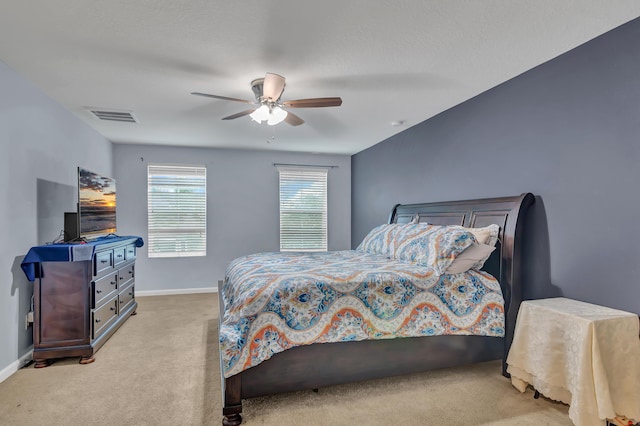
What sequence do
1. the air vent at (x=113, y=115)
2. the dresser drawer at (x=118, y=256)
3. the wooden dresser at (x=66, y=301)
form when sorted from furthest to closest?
the air vent at (x=113, y=115) → the dresser drawer at (x=118, y=256) → the wooden dresser at (x=66, y=301)

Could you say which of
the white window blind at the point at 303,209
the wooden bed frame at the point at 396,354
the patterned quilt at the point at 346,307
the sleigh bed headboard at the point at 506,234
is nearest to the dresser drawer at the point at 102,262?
the wooden bed frame at the point at 396,354

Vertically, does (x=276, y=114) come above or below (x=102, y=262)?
above

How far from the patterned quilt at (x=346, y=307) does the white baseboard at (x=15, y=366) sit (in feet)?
5.74

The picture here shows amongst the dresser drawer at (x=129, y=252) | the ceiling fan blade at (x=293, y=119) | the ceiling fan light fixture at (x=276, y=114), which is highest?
the ceiling fan blade at (x=293, y=119)

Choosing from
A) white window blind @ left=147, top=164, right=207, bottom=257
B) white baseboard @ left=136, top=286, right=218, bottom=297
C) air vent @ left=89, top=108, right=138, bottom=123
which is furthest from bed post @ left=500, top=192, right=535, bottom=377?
white window blind @ left=147, top=164, right=207, bottom=257

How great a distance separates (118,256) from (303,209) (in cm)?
316

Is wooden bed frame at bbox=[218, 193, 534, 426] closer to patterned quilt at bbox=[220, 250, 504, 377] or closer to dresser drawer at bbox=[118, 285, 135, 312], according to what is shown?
patterned quilt at bbox=[220, 250, 504, 377]

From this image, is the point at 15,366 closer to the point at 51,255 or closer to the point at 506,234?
the point at 51,255

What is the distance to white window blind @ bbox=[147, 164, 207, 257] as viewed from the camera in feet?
17.3

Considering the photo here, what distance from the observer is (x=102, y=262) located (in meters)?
→ 3.09

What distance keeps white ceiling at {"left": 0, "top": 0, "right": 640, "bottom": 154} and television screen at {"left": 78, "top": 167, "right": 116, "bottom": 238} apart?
2.60 feet

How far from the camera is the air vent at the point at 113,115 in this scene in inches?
141

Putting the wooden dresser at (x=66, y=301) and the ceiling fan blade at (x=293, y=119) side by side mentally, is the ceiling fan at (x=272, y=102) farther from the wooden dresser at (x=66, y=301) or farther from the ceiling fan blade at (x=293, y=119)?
the wooden dresser at (x=66, y=301)

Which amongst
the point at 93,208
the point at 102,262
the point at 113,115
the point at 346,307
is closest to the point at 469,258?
the point at 346,307
